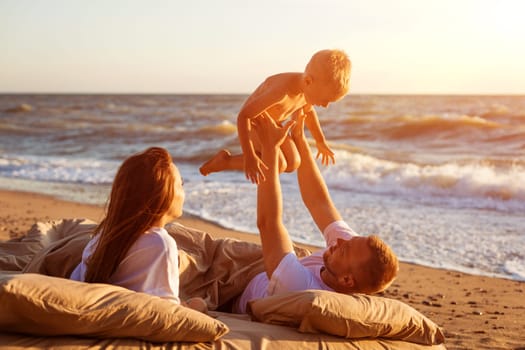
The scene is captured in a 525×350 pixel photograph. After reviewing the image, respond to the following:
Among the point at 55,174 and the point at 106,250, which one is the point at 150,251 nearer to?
the point at 106,250

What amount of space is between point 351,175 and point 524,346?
8827 mm

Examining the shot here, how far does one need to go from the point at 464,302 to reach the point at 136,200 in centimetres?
362

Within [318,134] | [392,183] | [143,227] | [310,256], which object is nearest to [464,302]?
[318,134]

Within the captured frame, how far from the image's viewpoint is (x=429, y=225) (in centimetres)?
866

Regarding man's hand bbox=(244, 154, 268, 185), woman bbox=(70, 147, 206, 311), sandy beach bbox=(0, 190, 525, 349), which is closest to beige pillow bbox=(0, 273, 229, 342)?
woman bbox=(70, 147, 206, 311)

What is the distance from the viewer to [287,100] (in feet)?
15.1

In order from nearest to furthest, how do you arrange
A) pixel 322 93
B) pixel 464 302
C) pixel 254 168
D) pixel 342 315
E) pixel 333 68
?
pixel 342 315
pixel 254 168
pixel 333 68
pixel 322 93
pixel 464 302

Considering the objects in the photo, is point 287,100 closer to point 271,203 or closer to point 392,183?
point 271,203

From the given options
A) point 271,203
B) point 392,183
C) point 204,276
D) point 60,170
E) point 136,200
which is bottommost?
point 60,170

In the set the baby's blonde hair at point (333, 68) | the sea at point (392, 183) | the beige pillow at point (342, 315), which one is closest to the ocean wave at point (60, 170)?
the sea at point (392, 183)

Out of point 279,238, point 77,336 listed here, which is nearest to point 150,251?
point 77,336

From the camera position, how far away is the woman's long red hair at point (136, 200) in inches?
117

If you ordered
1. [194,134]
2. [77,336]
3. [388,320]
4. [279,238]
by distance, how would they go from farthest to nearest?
1. [194,134]
2. [279,238]
3. [388,320]
4. [77,336]

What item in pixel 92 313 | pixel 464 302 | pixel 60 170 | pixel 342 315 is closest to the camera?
pixel 92 313
